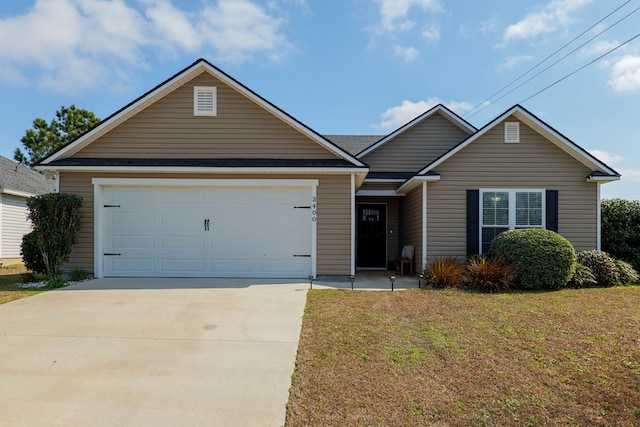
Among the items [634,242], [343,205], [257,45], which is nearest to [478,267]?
[343,205]

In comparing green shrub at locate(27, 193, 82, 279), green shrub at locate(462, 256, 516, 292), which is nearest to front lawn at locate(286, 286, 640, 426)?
green shrub at locate(462, 256, 516, 292)

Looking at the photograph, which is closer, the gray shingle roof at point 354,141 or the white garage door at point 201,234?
the white garage door at point 201,234

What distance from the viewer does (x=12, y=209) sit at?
687 inches

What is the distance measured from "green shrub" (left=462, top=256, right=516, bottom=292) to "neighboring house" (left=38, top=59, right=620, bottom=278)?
73.0 inches

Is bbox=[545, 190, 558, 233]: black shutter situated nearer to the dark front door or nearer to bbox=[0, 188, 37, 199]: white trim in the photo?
the dark front door

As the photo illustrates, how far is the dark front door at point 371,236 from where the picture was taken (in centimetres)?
1447

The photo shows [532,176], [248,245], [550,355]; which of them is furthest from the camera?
[532,176]

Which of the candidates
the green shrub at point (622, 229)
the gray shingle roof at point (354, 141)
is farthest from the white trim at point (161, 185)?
the green shrub at point (622, 229)

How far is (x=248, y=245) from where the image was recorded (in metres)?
10.1

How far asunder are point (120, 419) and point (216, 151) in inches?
312

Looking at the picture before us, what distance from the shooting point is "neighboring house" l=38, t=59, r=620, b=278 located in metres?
10.0

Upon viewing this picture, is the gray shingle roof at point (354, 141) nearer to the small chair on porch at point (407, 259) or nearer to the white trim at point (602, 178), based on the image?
the small chair on porch at point (407, 259)

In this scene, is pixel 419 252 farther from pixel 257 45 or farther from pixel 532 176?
pixel 257 45

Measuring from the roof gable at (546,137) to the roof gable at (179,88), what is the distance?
2.93 m
